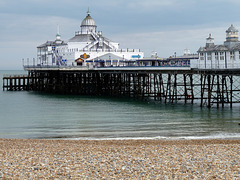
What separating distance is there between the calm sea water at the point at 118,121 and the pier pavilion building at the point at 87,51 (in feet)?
98.7

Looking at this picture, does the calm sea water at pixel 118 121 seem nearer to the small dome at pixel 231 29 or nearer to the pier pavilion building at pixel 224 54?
the pier pavilion building at pixel 224 54

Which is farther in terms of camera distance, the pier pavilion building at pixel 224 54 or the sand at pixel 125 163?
the pier pavilion building at pixel 224 54

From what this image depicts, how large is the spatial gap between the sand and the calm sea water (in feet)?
27.6

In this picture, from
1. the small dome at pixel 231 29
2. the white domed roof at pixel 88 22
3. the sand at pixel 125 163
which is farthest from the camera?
the white domed roof at pixel 88 22

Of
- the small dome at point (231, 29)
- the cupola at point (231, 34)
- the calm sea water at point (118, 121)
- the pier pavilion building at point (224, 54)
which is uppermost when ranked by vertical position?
the small dome at point (231, 29)

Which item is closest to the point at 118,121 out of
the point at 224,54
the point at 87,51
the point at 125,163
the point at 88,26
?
the point at 224,54

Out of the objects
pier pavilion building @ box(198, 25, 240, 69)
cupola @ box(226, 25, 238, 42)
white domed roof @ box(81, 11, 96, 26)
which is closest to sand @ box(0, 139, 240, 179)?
pier pavilion building @ box(198, 25, 240, 69)

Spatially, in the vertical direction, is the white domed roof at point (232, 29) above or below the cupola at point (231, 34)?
above

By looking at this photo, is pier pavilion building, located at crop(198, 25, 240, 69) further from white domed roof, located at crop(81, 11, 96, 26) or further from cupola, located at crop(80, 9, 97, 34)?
white domed roof, located at crop(81, 11, 96, 26)

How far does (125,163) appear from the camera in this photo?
1431 cm

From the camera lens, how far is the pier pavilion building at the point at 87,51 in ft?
246

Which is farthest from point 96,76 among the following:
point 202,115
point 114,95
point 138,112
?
point 202,115

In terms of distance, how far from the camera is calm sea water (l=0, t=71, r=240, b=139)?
26.1 m

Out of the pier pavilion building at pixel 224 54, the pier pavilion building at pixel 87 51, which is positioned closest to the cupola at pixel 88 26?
the pier pavilion building at pixel 87 51
